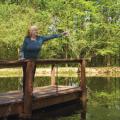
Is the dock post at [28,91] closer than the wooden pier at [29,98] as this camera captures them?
No

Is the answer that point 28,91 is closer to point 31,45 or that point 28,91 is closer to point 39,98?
point 39,98

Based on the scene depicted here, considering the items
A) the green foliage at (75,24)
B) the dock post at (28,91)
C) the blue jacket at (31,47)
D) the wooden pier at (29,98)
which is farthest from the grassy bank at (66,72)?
the dock post at (28,91)

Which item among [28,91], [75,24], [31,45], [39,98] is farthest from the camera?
[75,24]

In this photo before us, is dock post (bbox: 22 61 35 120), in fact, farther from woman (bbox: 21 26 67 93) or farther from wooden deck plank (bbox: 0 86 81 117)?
woman (bbox: 21 26 67 93)

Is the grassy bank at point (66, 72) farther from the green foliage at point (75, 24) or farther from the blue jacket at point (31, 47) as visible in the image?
the blue jacket at point (31, 47)

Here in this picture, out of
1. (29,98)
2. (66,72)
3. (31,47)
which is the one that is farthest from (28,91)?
(66,72)

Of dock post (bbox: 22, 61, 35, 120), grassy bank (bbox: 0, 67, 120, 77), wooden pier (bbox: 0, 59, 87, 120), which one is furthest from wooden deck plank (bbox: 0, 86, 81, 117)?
grassy bank (bbox: 0, 67, 120, 77)

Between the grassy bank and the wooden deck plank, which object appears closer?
the wooden deck plank

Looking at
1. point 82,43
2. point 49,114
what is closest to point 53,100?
point 49,114

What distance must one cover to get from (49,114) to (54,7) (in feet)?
139

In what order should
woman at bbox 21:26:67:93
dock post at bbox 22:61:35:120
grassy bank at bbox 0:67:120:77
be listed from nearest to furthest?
dock post at bbox 22:61:35:120 → woman at bbox 21:26:67:93 → grassy bank at bbox 0:67:120:77

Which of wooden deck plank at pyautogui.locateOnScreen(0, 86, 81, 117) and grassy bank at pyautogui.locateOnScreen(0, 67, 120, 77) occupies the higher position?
wooden deck plank at pyautogui.locateOnScreen(0, 86, 81, 117)

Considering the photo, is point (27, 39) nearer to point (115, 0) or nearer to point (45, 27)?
point (45, 27)

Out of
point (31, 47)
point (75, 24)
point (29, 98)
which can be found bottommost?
point (29, 98)
